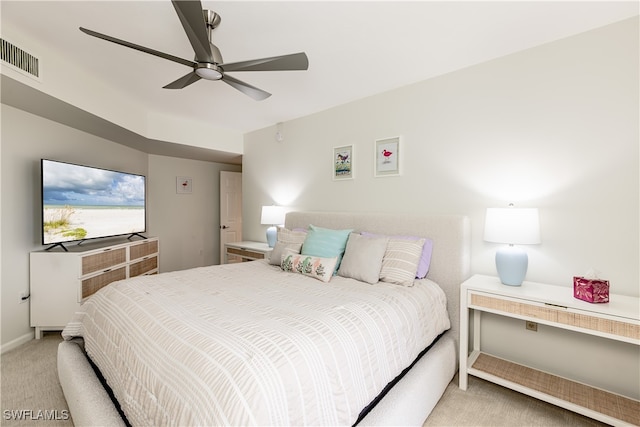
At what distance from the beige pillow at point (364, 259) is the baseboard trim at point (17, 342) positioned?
2.97m

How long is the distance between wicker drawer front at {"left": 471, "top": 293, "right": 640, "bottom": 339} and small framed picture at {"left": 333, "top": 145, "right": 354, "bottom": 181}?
5.87 ft

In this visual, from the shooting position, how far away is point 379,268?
222 centimetres

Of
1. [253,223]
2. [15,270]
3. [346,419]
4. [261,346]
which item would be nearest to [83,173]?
[15,270]

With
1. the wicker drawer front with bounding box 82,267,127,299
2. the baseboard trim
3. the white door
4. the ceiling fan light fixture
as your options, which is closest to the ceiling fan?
the ceiling fan light fixture

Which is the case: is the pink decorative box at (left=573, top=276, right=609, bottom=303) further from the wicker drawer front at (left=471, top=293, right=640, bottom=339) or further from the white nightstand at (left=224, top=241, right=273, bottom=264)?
the white nightstand at (left=224, top=241, right=273, bottom=264)

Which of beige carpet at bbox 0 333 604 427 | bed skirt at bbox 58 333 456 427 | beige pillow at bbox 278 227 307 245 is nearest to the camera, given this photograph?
bed skirt at bbox 58 333 456 427

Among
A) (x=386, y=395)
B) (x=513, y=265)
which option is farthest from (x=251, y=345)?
(x=513, y=265)

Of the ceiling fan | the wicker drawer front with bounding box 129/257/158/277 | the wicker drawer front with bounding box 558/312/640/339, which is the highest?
the ceiling fan

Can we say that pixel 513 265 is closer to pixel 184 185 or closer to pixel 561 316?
pixel 561 316

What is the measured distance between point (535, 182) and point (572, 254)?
55 centimetres

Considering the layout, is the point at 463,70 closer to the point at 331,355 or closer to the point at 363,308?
the point at 363,308

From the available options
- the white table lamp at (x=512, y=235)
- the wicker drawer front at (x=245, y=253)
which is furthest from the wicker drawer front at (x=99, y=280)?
the white table lamp at (x=512, y=235)

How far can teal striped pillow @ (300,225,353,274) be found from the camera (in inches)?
99.3

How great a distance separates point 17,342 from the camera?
2.59 m
